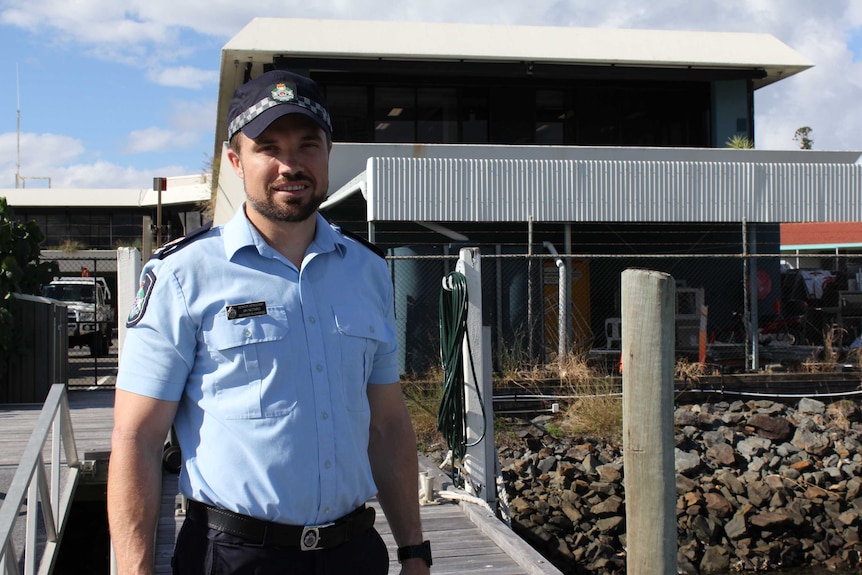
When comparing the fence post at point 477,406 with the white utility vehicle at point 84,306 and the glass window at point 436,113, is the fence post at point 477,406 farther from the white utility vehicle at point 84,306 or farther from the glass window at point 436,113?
the white utility vehicle at point 84,306

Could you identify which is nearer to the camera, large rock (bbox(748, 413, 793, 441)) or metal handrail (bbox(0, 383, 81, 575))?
metal handrail (bbox(0, 383, 81, 575))

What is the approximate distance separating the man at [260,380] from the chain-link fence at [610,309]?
32.8 ft

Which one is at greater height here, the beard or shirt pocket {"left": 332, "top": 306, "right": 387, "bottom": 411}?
the beard

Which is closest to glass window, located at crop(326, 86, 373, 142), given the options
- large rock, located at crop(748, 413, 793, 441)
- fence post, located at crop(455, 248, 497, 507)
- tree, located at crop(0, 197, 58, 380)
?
tree, located at crop(0, 197, 58, 380)

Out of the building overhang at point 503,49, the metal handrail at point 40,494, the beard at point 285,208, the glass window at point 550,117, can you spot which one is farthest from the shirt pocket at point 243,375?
the glass window at point 550,117

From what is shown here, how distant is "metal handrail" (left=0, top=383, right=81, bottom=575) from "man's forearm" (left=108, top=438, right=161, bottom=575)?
6.37ft

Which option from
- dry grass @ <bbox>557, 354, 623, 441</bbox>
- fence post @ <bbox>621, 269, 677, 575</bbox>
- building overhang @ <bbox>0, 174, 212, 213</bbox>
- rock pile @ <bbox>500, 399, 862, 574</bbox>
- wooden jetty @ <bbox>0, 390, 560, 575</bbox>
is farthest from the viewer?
building overhang @ <bbox>0, 174, 212, 213</bbox>

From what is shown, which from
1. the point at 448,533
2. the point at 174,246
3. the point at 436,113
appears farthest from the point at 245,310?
the point at 436,113

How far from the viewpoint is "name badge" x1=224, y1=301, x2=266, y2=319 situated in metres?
2.40

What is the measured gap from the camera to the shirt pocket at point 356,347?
8.32 ft

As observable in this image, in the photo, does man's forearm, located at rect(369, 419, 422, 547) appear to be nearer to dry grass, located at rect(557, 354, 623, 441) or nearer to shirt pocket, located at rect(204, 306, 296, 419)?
shirt pocket, located at rect(204, 306, 296, 419)

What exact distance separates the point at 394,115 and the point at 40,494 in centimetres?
1638

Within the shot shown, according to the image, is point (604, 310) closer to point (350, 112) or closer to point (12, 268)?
point (350, 112)

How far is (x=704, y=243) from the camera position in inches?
700
